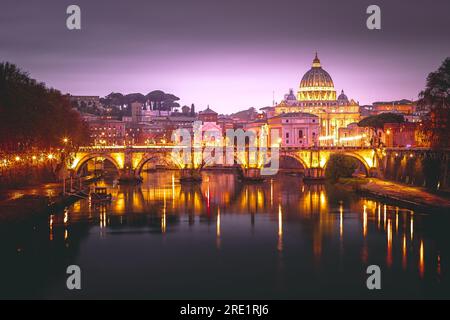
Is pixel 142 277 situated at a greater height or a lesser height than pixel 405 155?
lesser

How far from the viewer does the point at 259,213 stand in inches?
1838

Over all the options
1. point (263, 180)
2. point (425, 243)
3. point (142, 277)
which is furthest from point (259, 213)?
point (263, 180)

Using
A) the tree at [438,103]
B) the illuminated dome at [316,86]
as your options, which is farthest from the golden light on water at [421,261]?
the illuminated dome at [316,86]

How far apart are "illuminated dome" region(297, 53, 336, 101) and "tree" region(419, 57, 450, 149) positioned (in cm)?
9816

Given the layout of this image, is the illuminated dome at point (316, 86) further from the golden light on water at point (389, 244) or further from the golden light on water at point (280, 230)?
the golden light on water at point (389, 244)

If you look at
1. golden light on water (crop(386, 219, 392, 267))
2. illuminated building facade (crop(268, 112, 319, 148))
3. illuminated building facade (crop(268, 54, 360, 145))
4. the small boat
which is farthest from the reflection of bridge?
illuminated building facade (crop(268, 54, 360, 145))

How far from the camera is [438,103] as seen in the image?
48531mm

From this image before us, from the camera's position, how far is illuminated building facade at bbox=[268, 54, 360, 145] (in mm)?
139500

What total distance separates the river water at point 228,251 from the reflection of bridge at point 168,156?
75.4 ft

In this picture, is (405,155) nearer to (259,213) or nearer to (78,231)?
(259,213)

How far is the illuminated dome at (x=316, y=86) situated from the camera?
14812 centimetres

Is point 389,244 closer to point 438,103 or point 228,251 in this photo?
point 228,251

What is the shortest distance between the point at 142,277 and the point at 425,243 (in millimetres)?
14552

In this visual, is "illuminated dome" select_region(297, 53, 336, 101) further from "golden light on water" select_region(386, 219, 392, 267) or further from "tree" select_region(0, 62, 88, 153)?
"golden light on water" select_region(386, 219, 392, 267)
